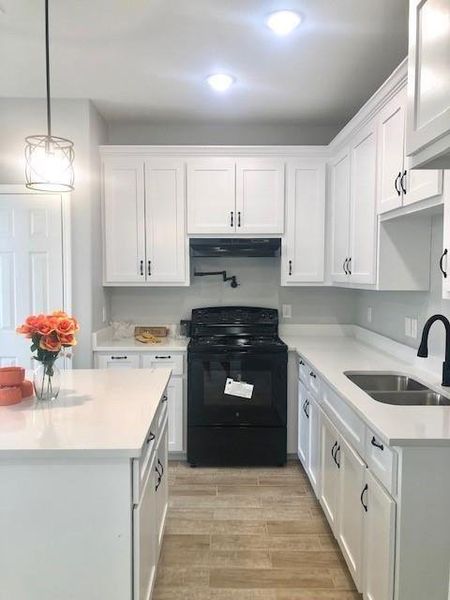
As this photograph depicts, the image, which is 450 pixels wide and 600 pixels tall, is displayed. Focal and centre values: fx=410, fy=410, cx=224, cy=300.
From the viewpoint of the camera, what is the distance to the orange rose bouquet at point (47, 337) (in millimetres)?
1604

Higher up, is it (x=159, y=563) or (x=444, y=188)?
A: (x=444, y=188)

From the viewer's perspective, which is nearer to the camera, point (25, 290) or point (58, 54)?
point (58, 54)

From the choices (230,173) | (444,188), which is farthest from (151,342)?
(444,188)

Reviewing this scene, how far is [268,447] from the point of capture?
304cm

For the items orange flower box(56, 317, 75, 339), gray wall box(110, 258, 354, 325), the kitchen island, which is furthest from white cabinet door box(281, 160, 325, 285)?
the kitchen island

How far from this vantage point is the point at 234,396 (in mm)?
3021

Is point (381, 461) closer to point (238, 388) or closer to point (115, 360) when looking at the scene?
point (238, 388)

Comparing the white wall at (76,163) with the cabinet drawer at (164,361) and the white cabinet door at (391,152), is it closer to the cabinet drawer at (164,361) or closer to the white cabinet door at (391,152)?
the cabinet drawer at (164,361)

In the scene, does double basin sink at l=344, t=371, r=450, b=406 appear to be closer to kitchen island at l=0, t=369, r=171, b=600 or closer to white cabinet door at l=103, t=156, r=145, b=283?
kitchen island at l=0, t=369, r=171, b=600

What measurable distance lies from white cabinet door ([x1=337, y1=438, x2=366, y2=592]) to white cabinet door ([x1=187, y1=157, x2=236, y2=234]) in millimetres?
1922

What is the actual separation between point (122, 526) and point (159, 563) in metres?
0.98

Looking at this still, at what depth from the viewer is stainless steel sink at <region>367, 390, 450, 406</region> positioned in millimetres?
1919

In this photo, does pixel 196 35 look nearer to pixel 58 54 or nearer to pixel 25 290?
pixel 58 54

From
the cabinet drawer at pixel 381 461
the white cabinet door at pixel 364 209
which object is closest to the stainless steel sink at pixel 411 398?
the cabinet drawer at pixel 381 461
